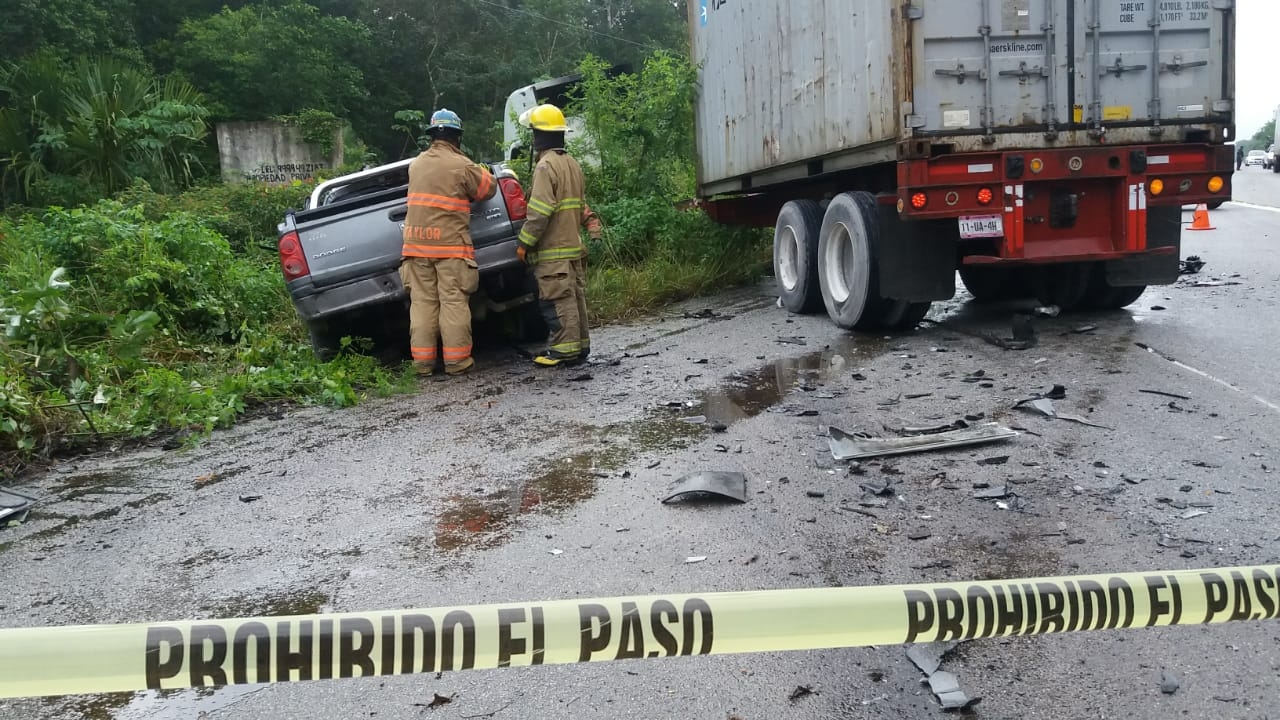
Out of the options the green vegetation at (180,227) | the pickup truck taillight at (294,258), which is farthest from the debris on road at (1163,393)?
the pickup truck taillight at (294,258)

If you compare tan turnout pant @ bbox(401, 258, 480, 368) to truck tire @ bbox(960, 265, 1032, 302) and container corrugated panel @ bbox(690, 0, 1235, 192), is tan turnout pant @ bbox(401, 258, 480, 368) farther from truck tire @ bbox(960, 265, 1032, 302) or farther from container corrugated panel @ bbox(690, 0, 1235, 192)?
truck tire @ bbox(960, 265, 1032, 302)

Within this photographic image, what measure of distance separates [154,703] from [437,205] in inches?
194

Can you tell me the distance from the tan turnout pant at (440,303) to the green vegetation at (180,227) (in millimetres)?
354

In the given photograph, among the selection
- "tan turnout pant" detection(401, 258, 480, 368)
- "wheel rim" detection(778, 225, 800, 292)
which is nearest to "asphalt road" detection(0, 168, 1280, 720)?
"tan turnout pant" detection(401, 258, 480, 368)

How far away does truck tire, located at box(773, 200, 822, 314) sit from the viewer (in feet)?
31.1

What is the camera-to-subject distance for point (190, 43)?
98.8 ft

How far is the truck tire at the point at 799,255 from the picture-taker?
31.1ft

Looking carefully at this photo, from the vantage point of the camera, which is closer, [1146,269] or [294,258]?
[294,258]

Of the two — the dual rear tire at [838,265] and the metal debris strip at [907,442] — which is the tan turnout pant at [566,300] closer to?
the dual rear tire at [838,265]

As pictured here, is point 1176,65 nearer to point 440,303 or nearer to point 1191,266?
point 1191,266

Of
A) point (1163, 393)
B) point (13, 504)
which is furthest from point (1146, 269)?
point (13, 504)

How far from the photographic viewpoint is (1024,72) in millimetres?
7234

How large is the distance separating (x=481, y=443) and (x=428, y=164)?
260 centimetres

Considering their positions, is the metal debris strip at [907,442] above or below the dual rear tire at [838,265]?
below
